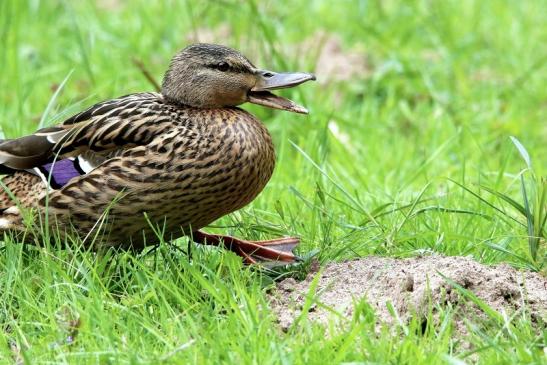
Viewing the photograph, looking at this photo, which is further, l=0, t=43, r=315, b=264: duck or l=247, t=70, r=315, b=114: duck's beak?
l=247, t=70, r=315, b=114: duck's beak

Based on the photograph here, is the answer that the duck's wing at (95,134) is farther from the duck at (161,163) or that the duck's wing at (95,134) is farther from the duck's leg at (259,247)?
the duck's leg at (259,247)

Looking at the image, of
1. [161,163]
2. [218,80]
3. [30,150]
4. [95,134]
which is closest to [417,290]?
[161,163]

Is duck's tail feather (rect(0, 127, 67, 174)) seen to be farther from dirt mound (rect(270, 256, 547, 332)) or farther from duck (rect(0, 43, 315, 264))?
dirt mound (rect(270, 256, 547, 332))

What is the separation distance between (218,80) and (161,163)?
0.53 m

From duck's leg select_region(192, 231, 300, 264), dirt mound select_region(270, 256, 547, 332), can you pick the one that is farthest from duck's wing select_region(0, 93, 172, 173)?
dirt mound select_region(270, 256, 547, 332)

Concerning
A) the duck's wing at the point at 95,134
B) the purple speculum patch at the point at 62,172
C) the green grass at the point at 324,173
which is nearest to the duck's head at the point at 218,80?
the duck's wing at the point at 95,134

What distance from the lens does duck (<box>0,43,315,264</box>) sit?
437cm

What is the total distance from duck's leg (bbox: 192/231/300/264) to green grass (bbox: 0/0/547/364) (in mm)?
125

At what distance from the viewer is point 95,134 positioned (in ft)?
15.0

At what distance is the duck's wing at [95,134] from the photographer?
4.51 meters

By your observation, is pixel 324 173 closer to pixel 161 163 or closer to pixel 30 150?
pixel 161 163

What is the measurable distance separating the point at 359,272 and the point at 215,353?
925 mm

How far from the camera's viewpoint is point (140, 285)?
414 cm

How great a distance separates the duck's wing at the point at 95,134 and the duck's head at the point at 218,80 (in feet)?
0.41
